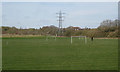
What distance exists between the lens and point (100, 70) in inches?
342

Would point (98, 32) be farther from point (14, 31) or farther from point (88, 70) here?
point (88, 70)

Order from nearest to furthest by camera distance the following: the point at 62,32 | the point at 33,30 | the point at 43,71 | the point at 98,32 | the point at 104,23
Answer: the point at 43,71
the point at 98,32
the point at 62,32
the point at 104,23
the point at 33,30

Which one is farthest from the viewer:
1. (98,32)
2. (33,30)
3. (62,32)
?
(33,30)

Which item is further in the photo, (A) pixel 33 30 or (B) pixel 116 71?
(A) pixel 33 30

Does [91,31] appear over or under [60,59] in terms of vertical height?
over

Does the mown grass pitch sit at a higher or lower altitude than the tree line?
lower

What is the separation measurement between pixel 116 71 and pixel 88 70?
4.05 feet

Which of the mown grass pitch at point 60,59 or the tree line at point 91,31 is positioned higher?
the tree line at point 91,31

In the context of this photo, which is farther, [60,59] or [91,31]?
[91,31]

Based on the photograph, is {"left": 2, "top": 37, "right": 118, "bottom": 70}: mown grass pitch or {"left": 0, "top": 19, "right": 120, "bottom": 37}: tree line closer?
{"left": 2, "top": 37, "right": 118, "bottom": 70}: mown grass pitch

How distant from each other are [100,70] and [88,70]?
1.77ft

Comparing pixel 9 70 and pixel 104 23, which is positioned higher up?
pixel 104 23

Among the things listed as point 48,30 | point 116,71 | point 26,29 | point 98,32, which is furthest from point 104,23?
point 116,71

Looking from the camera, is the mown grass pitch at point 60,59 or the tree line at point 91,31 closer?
the mown grass pitch at point 60,59
